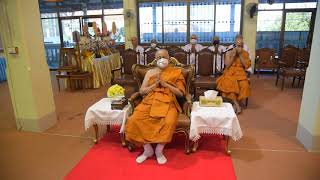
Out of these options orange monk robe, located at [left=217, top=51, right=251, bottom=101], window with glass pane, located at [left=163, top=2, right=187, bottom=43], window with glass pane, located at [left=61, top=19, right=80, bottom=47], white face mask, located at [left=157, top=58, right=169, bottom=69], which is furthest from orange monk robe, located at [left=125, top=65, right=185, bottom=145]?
window with glass pane, located at [left=61, top=19, right=80, bottom=47]

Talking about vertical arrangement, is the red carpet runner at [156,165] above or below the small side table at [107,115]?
below

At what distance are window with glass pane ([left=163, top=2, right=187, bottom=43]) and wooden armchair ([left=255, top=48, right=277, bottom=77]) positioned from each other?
2.04 metres

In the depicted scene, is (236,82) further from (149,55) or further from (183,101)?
(149,55)

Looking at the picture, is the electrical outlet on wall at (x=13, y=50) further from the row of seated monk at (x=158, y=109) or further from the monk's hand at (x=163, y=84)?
the monk's hand at (x=163, y=84)

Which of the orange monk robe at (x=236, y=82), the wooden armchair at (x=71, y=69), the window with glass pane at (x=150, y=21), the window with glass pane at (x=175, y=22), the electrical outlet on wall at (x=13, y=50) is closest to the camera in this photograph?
the electrical outlet on wall at (x=13, y=50)

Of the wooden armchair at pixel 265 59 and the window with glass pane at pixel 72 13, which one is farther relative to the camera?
the window with glass pane at pixel 72 13

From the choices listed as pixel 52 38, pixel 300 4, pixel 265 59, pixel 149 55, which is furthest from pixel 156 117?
pixel 52 38

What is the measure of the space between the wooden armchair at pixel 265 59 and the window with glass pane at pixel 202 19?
1.40 meters

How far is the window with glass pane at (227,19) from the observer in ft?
21.1

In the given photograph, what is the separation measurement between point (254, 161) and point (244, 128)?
33.0 inches

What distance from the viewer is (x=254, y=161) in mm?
2434

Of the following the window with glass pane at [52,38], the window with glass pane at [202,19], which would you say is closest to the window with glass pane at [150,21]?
the window with glass pane at [202,19]

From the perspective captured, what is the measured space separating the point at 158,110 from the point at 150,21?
197 inches

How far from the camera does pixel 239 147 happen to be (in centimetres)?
272
